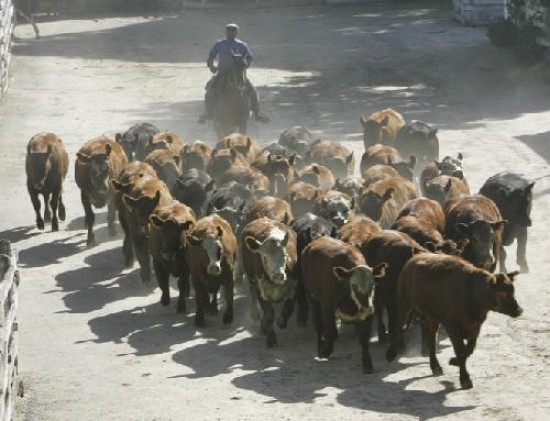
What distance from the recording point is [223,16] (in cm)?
4706

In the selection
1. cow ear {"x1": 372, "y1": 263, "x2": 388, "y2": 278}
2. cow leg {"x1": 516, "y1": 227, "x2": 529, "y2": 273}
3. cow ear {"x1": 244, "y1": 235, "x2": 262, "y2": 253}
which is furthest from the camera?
cow leg {"x1": 516, "y1": 227, "x2": 529, "y2": 273}

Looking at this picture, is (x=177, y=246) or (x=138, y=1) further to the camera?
(x=138, y=1)

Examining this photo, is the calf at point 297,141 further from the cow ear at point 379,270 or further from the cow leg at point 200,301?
the cow ear at point 379,270

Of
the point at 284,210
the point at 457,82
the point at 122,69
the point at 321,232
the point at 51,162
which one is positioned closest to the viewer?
the point at 321,232

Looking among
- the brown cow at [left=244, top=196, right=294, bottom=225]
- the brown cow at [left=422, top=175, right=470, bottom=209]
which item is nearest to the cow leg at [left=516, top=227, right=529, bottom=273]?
the brown cow at [left=422, top=175, right=470, bottom=209]

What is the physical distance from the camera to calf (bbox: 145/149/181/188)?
21656 millimetres

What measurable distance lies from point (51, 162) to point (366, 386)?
9.14m

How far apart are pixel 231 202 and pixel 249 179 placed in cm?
182

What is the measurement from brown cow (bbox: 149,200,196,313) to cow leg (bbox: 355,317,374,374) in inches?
123

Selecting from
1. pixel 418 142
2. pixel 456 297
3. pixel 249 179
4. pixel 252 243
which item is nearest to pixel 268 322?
pixel 252 243

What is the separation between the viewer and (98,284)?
63.0ft

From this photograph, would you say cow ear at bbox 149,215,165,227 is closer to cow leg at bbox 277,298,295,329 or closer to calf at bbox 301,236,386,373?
cow leg at bbox 277,298,295,329

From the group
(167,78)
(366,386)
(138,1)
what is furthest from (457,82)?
(366,386)

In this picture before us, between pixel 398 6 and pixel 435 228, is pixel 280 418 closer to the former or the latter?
pixel 435 228
